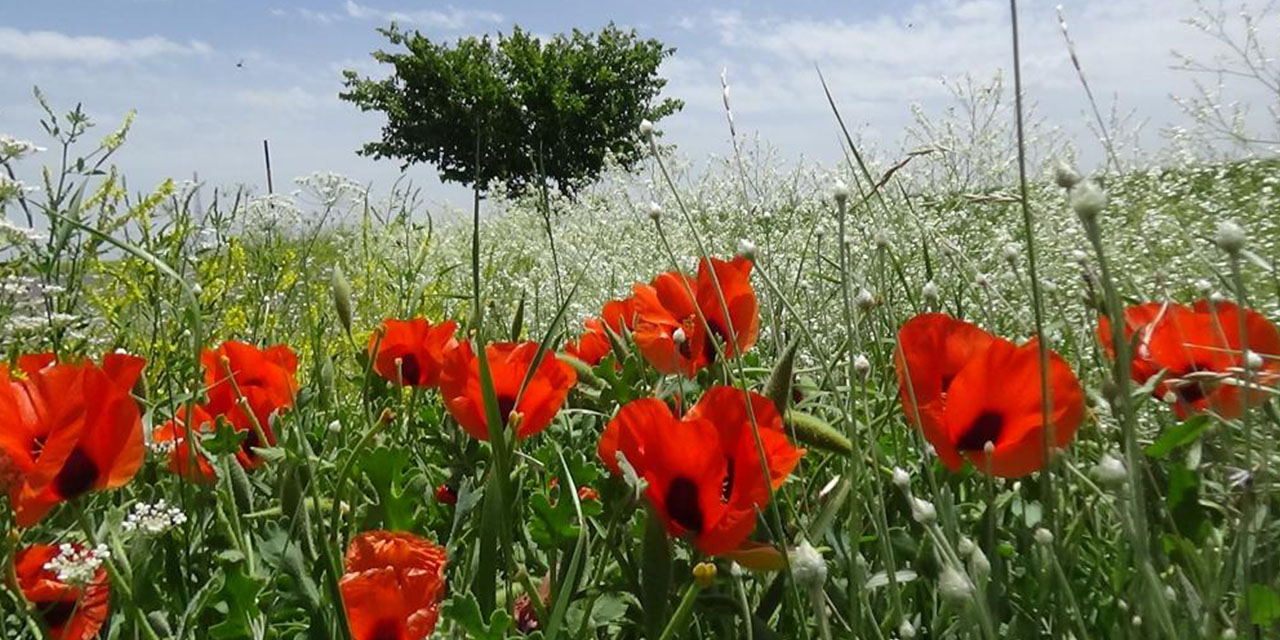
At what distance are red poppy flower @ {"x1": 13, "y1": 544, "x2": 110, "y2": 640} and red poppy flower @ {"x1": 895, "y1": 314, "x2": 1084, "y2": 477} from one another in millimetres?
595

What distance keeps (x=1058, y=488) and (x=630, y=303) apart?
621 mm

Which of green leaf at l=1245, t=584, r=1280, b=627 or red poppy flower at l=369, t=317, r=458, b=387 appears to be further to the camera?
red poppy flower at l=369, t=317, r=458, b=387

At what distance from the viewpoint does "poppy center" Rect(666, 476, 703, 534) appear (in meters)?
0.69

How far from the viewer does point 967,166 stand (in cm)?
341

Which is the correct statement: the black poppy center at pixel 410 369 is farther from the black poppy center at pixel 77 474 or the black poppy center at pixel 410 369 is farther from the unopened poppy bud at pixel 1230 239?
the unopened poppy bud at pixel 1230 239

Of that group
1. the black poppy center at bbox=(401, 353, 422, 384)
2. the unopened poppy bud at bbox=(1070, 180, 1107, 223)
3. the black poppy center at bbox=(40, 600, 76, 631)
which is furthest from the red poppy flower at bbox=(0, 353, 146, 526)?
the unopened poppy bud at bbox=(1070, 180, 1107, 223)

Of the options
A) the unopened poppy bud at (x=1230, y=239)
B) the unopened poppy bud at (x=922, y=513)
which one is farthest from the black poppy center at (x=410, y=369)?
the unopened poppy bud at (x=1230, y=239)

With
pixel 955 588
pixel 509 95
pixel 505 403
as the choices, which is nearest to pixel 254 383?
pixel 505 403

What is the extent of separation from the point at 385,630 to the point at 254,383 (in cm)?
53

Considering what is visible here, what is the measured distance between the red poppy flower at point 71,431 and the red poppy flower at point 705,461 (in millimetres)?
350

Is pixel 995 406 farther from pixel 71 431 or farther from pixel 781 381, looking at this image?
pixel 71 431

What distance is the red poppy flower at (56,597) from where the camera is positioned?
2.64 feet

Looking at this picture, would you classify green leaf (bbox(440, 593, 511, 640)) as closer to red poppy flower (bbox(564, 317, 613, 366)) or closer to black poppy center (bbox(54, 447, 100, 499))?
black poppy center (bbox(54, 447, 100, 499))

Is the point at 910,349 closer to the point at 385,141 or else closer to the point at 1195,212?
the point at 1195,212
